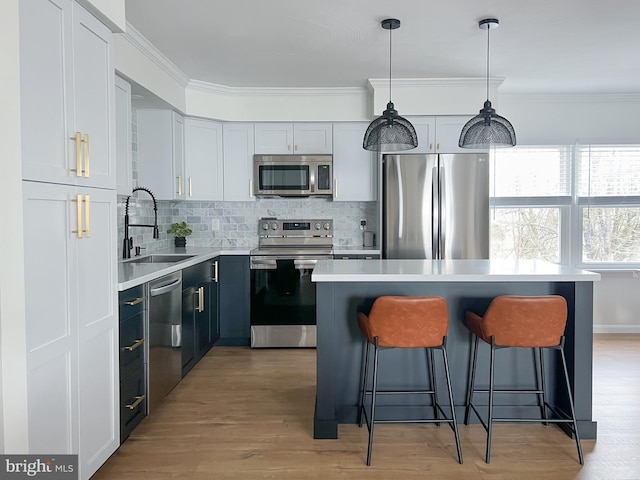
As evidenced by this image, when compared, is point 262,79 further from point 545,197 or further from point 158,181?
point 545,197

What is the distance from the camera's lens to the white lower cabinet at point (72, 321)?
1767 millimetres

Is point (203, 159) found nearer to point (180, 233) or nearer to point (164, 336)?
point (180, 233)

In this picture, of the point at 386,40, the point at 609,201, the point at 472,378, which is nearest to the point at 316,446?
the point at 472,378

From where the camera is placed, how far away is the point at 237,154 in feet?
16.2

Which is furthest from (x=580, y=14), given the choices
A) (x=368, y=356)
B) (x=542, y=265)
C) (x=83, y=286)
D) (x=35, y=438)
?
(x=35, y=438)

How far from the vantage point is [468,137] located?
3.16m

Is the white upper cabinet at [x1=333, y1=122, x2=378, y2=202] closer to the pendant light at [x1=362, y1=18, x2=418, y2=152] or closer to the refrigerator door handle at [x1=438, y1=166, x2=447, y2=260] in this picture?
the refrigerator door handle at [x1=438, y1=166, x2=447, y2=260]

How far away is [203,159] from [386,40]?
2189 millimetres

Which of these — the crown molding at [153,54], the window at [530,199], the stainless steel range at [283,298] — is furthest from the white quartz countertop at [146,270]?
the window at [530,199]

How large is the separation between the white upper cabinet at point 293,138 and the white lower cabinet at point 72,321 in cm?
270

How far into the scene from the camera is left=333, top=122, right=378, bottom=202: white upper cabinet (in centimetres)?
493

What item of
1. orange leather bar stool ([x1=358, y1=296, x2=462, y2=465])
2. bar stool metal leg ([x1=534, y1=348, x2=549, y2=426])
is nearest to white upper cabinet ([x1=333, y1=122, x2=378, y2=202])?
bar stool metal leg ([x1=534, y1=348, x2=549, y2=426])

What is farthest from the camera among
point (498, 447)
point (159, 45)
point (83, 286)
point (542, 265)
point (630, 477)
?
point (159, 45)

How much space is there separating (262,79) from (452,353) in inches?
119
